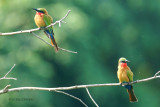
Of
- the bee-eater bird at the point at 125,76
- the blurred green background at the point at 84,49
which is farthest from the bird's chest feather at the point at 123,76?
the blurred green background at the point at 84,49

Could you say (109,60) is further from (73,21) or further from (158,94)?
(73,21)

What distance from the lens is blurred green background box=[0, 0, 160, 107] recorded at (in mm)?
11438

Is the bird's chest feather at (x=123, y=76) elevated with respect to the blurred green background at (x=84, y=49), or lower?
lower

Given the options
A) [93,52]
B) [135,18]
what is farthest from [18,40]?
[135,18]

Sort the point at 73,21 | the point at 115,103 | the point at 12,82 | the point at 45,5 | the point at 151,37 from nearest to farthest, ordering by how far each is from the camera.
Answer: the point at 12,82
the point at 73,21
the point at 45,5
the point at 115,103
the point at 151,37

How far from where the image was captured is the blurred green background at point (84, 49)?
11.4 metres

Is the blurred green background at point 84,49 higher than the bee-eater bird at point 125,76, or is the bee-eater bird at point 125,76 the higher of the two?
the blurred green background at point 84,49

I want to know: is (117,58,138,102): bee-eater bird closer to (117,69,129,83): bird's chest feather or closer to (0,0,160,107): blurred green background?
(117,69,129,83): bird's chest feather

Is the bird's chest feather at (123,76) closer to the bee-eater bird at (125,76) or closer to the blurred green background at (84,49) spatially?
the bee-eater bird at (125,76)

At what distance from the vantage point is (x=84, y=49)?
12.5 metres

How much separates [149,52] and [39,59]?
4663 millimetres

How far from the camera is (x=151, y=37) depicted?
15031 mm

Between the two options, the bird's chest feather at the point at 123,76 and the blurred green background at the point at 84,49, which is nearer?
the bird's chest feather at the point at 123,76

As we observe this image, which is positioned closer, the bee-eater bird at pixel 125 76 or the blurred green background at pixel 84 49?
the bee-eater bird at pixel 125 76
